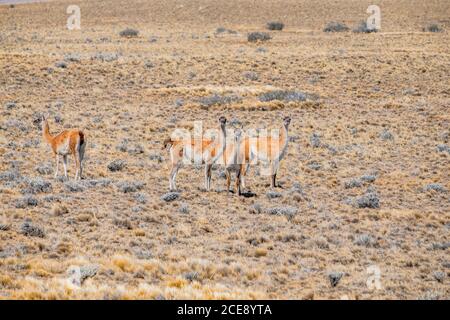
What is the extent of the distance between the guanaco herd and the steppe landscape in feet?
1.96

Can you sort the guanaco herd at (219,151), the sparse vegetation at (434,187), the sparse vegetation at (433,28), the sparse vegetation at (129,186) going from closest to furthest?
1. the guanaco herd at (219,151)
2. the sparse vegetation at (129,186)
3. the sparse vegetation at (434,187)
4. the sparse vegetation at (433,28)

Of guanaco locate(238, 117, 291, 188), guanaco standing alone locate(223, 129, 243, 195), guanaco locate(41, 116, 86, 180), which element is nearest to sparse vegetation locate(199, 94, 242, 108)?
guanaco locate(238, 117, 291, 188)

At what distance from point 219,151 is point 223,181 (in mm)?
2266

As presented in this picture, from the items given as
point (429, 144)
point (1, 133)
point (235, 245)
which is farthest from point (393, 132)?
point (1, 133)

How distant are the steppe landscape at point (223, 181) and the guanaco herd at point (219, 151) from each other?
597 mm

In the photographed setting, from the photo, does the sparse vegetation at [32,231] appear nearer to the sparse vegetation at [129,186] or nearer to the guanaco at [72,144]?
the sparse vegetation at [129,186]

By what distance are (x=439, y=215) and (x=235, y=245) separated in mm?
5390

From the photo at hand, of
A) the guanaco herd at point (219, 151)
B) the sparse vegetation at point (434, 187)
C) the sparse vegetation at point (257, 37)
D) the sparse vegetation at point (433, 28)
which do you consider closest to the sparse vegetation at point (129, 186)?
the guanaco herd at point (219, 151)

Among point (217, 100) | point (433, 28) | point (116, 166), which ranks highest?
point (433, 28)

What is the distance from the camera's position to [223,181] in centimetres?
1549

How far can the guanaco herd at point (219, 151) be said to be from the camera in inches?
525

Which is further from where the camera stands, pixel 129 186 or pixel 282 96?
pixel 282 96

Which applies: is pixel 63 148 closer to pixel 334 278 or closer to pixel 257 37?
pixel 334 278

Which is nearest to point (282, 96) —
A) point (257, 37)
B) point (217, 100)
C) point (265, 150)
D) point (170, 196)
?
point (217, 100)
